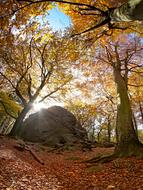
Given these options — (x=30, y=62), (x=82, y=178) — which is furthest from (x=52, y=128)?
(x=82, y=178)

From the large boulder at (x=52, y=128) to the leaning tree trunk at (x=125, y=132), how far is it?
9.42 m

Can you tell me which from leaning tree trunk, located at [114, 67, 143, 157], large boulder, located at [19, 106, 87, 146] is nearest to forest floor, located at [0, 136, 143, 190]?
leaning tree trunk, located at [114, 67, 143, 157]

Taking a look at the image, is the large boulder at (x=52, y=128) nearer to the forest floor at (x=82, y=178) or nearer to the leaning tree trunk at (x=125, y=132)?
the leaning tree trunk at (x=125, y=132)

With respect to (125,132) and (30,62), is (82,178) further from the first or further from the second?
(30,62)

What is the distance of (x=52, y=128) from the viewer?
22.2m

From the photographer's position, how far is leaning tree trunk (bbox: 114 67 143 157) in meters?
9.86

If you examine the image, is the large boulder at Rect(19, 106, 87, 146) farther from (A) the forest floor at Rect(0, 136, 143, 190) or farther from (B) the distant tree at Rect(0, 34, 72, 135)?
(A) the forest floor at Rect(0, 136, 143, 190)

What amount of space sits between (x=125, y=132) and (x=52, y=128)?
12556 mm

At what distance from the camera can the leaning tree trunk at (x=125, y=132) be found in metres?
9.86

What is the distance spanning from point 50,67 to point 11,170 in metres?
14.2

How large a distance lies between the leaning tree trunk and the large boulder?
9.42 m

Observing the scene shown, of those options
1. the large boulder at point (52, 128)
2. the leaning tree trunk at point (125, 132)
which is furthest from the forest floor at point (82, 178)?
the large boulder at point (52, 128)

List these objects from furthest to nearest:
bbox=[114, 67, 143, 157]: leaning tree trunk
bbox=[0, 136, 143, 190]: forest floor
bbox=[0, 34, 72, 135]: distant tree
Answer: bbox=[0, 34, 72, 135]: distant tree
bbox=[114, 67, 143, 157]: leaning tree trunk
bbox=[0, 136, 143, 190]: forest floor

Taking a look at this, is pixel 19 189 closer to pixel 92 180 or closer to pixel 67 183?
pixel 67 183
